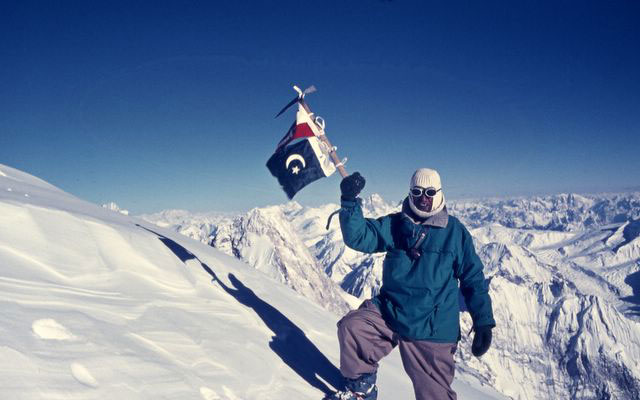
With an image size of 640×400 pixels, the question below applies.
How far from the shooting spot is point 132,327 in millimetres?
3791

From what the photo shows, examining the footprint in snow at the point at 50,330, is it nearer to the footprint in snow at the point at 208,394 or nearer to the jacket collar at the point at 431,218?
the footprint in snow at the point at 208,394

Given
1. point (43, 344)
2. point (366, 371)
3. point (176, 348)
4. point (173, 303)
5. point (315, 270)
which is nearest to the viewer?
point (43, 344)

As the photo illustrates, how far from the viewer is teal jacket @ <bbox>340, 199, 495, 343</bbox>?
4129 mm

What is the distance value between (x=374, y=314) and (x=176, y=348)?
220 centimetres

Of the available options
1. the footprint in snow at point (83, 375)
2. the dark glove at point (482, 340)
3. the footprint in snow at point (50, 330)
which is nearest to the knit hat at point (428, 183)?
the dark glove at point (482, 340)

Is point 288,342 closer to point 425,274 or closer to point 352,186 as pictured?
point 425,274

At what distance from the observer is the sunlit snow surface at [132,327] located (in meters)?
2.79

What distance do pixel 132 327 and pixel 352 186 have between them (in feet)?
9.37

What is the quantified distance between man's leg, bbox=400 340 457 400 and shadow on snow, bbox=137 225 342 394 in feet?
3.06

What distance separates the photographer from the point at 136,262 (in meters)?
5.44

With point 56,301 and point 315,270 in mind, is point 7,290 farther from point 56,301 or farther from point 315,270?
point 315,270

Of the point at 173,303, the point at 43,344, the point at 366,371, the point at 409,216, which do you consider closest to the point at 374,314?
the point at 366,371

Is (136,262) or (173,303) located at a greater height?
(136,262)

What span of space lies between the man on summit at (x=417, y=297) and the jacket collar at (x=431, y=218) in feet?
0.04
